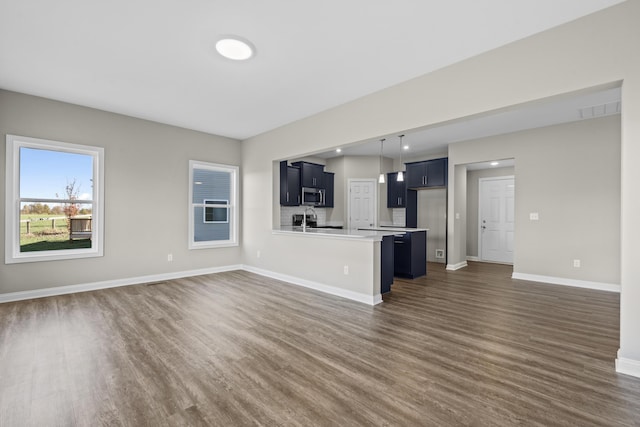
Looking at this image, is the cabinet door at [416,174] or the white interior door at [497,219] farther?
the white interior door at [497,219]

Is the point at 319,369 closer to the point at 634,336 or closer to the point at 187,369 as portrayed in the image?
the point at 187,369

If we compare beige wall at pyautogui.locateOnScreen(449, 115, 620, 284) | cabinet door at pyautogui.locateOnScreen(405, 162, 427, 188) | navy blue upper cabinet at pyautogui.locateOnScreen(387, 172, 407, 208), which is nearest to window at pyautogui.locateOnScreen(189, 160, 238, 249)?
navy blue upper cabinet at pyautogui.locateOnScreen(387, 172, 407, 208)

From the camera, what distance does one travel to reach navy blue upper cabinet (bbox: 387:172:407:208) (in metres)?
7.68

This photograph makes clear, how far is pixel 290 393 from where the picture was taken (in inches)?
76.0

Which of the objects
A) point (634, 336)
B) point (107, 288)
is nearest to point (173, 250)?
point (107, 288)

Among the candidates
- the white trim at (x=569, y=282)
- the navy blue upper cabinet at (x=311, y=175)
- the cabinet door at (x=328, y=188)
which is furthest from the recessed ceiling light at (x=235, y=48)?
the white trim at (x=569, y=282)

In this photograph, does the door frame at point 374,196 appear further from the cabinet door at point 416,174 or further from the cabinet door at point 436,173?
the cabinet door at point 436,173

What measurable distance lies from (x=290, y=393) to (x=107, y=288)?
13.6 feet

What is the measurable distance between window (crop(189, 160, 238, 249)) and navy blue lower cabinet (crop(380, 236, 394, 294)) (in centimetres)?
339

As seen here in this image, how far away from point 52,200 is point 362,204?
637 centimetres

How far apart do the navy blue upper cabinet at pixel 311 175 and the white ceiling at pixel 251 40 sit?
112 inches

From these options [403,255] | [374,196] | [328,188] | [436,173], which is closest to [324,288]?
[403,255]

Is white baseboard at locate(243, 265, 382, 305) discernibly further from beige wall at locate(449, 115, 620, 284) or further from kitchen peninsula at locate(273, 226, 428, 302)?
beige wall at locate(449, 115, 620, 284)

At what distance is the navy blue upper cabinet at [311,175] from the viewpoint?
693cm
